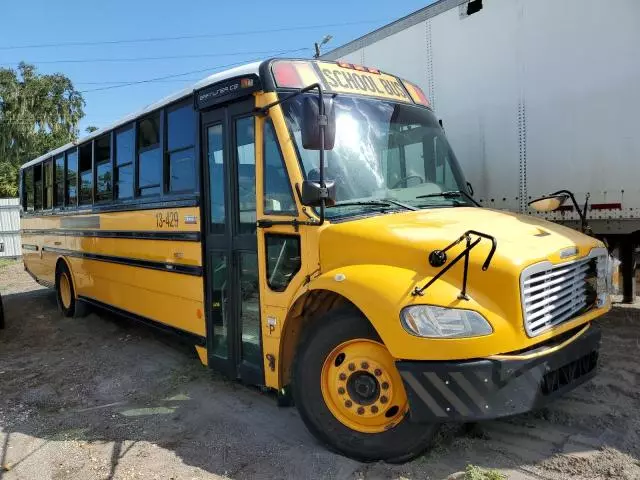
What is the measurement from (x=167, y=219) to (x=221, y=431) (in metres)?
2.19

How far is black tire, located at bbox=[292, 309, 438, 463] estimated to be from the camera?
315 centimetres

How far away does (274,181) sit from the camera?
12.7ft

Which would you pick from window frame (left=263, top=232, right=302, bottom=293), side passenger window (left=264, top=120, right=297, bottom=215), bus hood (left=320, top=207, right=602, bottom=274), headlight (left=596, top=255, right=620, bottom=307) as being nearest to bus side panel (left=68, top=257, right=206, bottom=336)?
window frame (left=263, top=232, right=302, bottom=293)

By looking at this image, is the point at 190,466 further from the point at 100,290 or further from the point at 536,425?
the point at 100,290

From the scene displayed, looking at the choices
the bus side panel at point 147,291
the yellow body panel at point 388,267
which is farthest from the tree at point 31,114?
the yellow body panel at point 388,267

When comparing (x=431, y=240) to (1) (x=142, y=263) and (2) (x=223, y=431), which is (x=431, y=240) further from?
(1) (x=142, y=263)

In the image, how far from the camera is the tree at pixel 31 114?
1249 inches

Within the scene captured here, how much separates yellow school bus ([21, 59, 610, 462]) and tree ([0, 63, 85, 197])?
3107 centimetres

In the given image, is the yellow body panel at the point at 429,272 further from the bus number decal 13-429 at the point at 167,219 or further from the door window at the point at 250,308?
the bus number decal 13-429 at the point at 167,219

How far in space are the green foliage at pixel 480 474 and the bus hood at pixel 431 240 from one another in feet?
3.75

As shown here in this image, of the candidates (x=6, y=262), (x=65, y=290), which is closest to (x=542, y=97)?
(x=65, y=290)

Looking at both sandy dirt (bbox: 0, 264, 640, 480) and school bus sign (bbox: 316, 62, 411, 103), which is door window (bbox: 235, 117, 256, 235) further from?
sandy dirt (bbox: 0, 264, 640, 480)

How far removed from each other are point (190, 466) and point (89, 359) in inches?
128

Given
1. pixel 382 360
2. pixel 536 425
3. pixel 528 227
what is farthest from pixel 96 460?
pixel 528 227
